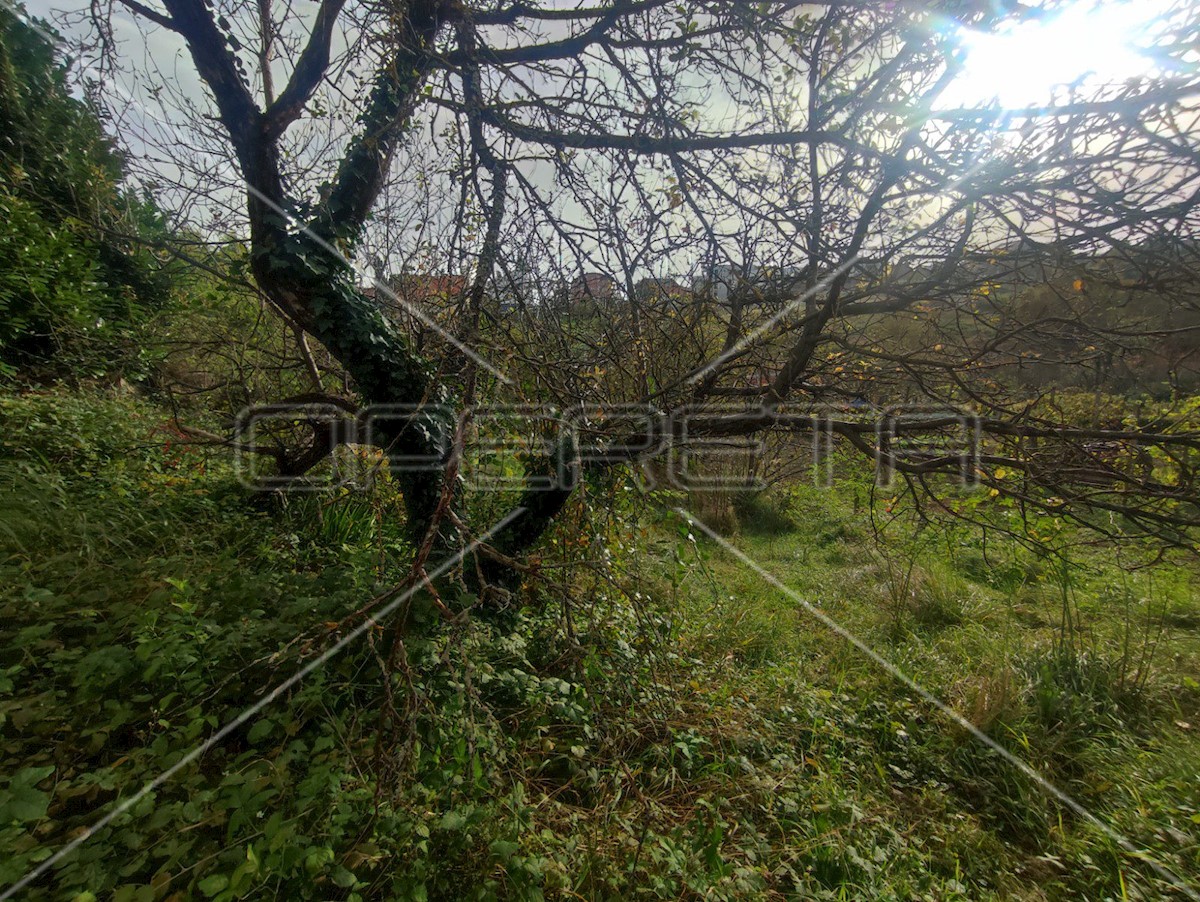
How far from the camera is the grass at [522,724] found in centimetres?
146

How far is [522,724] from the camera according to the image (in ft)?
7.36

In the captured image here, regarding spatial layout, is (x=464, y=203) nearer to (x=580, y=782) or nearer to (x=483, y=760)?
(x=483, y=760)

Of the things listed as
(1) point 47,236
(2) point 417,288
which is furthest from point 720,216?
(1) point 47,236

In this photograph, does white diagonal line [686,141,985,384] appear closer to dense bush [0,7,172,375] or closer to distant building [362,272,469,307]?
distant building [362,272,469,307]

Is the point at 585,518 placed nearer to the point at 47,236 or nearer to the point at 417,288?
the point at 417,288

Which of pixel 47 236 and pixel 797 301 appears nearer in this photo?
pixel 797 301

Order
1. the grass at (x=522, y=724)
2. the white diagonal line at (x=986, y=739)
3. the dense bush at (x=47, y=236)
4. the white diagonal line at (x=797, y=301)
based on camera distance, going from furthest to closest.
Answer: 1. the dense bush at (x=47, y=236)
2. the white diagonal line at (x=986, y=739)
3. the white diagonal line at (x=797, y=301)
4. the grass at (x=522, y=724)

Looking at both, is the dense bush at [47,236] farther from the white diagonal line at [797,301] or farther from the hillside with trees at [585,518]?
the white diagonal line at [797,301]

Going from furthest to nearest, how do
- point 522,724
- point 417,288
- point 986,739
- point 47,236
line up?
point 47,236
point 417,288
point 986,739
point 522,724

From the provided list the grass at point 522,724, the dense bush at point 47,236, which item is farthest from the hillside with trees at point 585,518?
the dense bush at point 47,236

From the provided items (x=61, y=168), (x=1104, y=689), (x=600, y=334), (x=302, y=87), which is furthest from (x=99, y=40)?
(x=1104, y=689)

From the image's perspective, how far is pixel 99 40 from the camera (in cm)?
220

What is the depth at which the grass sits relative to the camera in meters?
1.46

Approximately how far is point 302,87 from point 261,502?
2.80m
